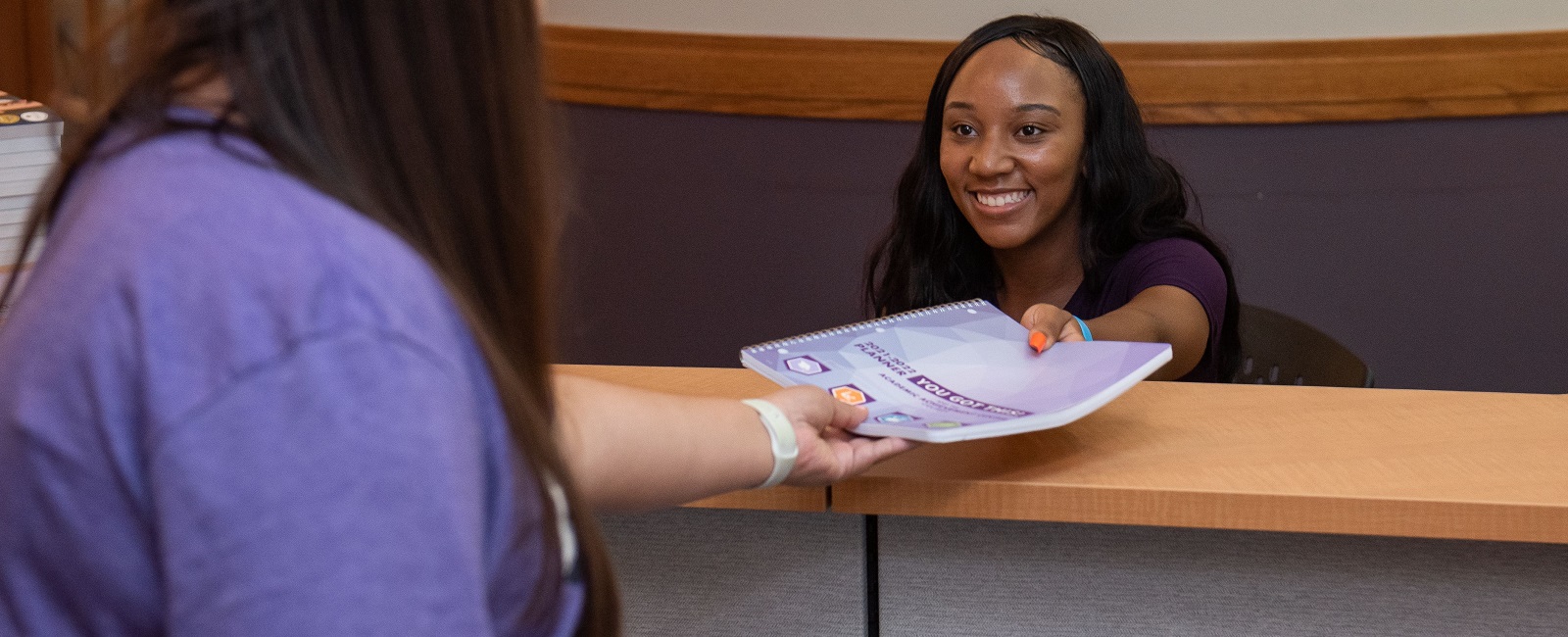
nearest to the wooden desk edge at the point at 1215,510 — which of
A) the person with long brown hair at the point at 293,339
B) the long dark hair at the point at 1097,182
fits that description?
the person with long brown hair at the point at 293,339

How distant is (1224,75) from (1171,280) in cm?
122

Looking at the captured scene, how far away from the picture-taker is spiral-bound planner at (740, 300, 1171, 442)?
36.0 inches

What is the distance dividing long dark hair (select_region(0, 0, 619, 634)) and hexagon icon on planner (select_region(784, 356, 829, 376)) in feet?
1.53

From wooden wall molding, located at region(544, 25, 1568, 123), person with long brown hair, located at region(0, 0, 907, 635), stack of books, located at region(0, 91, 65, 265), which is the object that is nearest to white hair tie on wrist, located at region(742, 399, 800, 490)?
person with long brown hair, located at region(0, 0, 907, 635)

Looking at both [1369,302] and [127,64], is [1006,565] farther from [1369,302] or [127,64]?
[1369,302]

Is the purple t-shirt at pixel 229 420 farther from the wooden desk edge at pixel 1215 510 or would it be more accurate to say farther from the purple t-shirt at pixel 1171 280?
the purple t-shirt at pixel 1171 280

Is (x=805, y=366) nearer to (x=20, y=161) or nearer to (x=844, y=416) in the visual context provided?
(x=844, y=416)

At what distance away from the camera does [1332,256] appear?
9.40 ft

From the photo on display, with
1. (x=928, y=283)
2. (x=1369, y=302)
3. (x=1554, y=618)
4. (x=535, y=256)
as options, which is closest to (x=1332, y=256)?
(x=1369, y=302)

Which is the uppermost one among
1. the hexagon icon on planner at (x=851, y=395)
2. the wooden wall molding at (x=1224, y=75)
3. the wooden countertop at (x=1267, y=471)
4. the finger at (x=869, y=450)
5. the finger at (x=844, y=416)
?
the finger at (x=844, y=416)

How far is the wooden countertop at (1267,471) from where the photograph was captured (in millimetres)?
887

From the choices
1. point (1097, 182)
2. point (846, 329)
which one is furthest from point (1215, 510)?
point (1097, 182)

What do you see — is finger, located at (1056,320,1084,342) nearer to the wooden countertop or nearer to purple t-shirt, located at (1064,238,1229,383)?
the wooden countertop

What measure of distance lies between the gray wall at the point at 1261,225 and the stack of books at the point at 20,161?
57.5 inches
